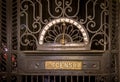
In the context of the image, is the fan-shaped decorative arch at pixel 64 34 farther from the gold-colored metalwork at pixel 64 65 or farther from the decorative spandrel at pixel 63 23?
the gold-colored metalwork at pixel 64 65

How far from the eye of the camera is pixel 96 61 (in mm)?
3029

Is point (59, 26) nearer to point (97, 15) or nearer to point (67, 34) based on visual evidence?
point (67, 34)

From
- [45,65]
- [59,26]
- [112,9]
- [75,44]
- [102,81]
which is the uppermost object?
[112,9]

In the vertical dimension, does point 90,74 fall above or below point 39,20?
below

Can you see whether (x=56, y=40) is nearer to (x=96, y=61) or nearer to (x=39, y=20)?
(x=39, y=20)

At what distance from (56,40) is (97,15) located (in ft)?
1.80

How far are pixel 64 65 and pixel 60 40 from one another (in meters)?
0.29

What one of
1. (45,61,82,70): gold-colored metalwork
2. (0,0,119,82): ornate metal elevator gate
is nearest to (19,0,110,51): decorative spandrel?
(0,0,119,82): ornate metal elevator gate

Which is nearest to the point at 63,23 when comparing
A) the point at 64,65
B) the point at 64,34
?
the point at 64,34

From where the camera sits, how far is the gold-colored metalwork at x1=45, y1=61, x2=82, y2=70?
304 centimetres

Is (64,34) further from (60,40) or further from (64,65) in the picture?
(64,65)

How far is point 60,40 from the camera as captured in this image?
10.0 ft

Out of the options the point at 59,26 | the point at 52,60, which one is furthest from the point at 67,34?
the point at 52,60

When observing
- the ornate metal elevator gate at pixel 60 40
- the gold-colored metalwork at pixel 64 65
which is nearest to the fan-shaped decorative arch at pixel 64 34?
the ornate metal elevator gate at pixel 60 40
